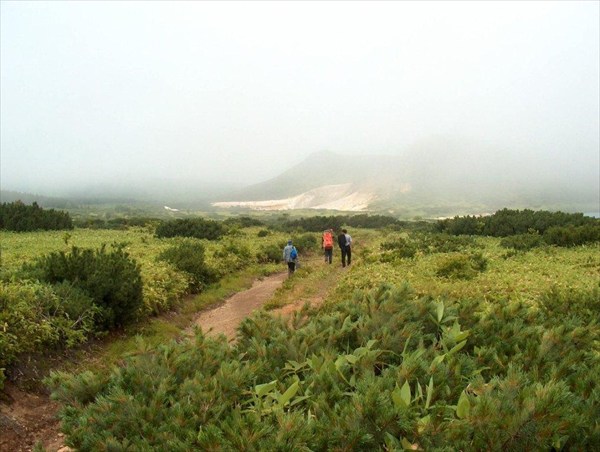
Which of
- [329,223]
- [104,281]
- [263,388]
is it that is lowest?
[329,223]

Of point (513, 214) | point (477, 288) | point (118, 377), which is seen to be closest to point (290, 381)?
point (118, 377)

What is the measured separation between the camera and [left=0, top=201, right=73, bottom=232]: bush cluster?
30.8 meters

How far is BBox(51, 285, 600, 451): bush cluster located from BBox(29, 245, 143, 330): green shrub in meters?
8.67

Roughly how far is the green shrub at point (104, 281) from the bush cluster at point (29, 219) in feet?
67.1

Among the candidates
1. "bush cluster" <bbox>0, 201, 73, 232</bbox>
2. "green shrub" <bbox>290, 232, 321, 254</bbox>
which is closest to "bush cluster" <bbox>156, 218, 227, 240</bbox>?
"green shrub" <bbox>290, 232, 321, 254</bbox>

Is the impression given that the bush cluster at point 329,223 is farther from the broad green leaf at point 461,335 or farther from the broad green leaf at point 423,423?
the broad green leaf at point 423,423

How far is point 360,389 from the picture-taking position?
3191 millimetres

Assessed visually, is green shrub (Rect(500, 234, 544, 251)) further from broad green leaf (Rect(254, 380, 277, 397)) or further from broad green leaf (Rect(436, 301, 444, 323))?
broad green leaf (Rect(254, 380, 277, 397))

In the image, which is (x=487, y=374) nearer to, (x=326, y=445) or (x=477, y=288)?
(x=326, y=445)

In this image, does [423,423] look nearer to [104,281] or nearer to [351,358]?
[351,358]

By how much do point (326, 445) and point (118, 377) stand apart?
1.81 meters

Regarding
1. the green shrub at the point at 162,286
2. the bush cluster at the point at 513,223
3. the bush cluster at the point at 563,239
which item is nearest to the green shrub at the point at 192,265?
the green shrub at the point at 162,286

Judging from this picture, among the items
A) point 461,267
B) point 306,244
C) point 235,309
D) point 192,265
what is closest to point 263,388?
point 461,267

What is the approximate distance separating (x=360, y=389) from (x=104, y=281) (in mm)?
10759
